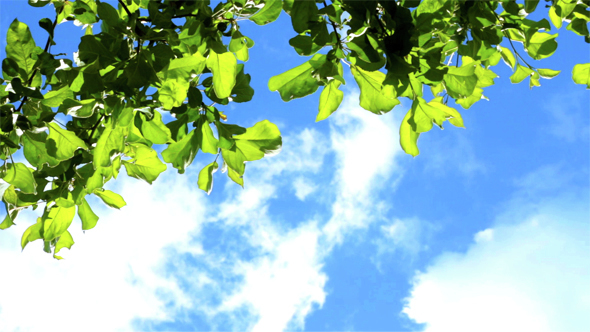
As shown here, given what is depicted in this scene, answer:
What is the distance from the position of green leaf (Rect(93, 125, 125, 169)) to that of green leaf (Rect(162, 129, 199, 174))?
0.19 metres

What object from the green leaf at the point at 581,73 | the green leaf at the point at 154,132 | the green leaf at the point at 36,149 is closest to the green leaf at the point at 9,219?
the green leaf at the point at 36,149

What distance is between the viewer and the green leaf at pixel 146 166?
2105 mm

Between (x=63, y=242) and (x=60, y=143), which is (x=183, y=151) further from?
(x=63, y=242)

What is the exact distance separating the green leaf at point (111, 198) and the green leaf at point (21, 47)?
0.77 metres

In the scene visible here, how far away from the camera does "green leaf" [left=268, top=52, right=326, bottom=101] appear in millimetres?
1547

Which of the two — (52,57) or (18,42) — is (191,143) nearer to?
(52,57)

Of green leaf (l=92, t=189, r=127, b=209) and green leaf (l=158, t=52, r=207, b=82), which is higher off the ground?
green leaf (l=158, t=52, r=207, b=82)

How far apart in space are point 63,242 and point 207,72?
4.03 ft

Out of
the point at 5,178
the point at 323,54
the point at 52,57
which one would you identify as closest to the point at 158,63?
the point at 52,57

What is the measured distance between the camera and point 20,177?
178 centimetres

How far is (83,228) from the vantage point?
6.88ft

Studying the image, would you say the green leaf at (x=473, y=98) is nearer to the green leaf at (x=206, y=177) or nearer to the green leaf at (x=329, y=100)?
the green leaf at (x=329, y=100)

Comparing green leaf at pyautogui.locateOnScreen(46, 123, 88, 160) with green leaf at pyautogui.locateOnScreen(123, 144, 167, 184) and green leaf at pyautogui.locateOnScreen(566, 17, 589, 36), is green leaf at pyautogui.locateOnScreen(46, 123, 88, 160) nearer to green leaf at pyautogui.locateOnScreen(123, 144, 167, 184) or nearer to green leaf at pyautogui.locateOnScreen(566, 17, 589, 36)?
green leaf at pyautogui.locateOnScreen(123, 144, 167, 184)

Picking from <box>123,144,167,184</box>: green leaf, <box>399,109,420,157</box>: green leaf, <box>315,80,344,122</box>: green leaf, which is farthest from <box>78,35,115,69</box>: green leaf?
<box>399,109,420,157</box>: green leaf
